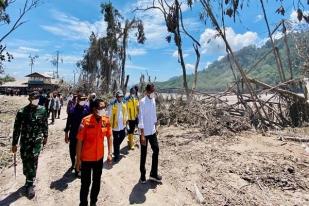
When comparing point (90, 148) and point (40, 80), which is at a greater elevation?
point (40, 80)

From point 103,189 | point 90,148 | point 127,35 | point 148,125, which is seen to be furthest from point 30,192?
point 127,35

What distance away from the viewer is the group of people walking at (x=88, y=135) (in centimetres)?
561

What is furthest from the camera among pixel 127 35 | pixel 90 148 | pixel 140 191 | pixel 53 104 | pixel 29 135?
pixel 127 35

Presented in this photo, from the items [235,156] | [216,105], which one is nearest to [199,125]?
[216,105]

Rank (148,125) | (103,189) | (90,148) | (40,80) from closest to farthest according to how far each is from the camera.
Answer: (90,148)
(148,125)
(103,189)
(40,80)

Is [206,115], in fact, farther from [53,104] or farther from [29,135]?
[53,104]

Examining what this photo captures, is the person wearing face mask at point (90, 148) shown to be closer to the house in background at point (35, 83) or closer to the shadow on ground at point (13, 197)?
the shadow on ground at point (13, 197)

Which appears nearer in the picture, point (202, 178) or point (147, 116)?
point (147, 116)

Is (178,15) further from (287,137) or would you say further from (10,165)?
(10,165)

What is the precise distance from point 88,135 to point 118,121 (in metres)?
3.29

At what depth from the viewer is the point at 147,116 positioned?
23.0 ft

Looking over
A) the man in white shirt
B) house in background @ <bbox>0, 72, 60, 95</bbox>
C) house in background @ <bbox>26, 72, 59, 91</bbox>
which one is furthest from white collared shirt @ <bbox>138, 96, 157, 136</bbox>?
house in background @ <bbox>26, 72, 59, 91</bbox>

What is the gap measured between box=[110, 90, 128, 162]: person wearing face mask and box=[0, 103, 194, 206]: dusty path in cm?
38

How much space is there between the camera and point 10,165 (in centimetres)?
924
